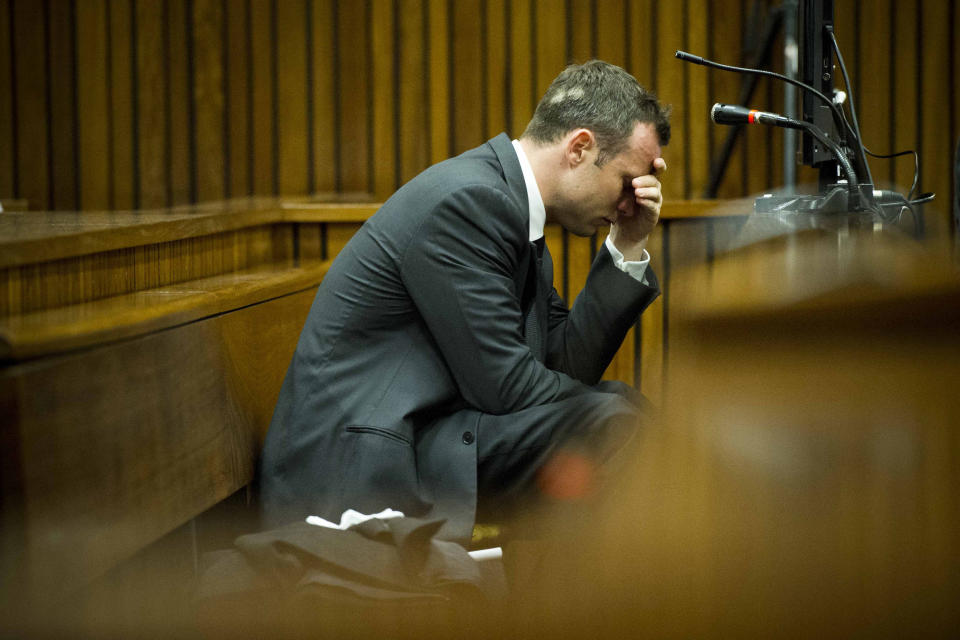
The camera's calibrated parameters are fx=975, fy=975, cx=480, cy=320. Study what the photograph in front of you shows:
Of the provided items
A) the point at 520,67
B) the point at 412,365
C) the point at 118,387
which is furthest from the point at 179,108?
the point at 118,387

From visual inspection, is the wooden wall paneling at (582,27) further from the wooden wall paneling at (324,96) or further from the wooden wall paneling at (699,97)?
the wooden wall paneling at (324,96)

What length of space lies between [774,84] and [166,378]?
84.3 inches

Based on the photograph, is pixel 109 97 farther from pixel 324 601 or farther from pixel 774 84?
pixel 324 601

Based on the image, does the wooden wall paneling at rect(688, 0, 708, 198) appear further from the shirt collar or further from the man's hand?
the shirt collar

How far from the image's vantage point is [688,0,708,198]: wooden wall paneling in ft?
8.96

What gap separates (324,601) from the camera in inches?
33.0

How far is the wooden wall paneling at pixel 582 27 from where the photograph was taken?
A: 9.00ft

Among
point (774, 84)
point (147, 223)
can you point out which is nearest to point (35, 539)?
point (147, 223)

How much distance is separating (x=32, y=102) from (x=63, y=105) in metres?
0.09

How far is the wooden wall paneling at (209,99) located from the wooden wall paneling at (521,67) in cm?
62

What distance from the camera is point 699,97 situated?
108 inches

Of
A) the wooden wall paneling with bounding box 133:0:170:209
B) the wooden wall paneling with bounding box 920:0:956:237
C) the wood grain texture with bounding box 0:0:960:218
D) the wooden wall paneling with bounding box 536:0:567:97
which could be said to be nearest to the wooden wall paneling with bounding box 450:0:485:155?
the wood grain texture with bounding box 0:0:960:218

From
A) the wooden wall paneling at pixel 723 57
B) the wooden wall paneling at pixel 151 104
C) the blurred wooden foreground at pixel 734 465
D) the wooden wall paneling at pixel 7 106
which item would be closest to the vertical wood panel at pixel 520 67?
the wooden wall paneling at pixel 723 57

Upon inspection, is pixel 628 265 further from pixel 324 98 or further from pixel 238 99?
pixel 238 99
